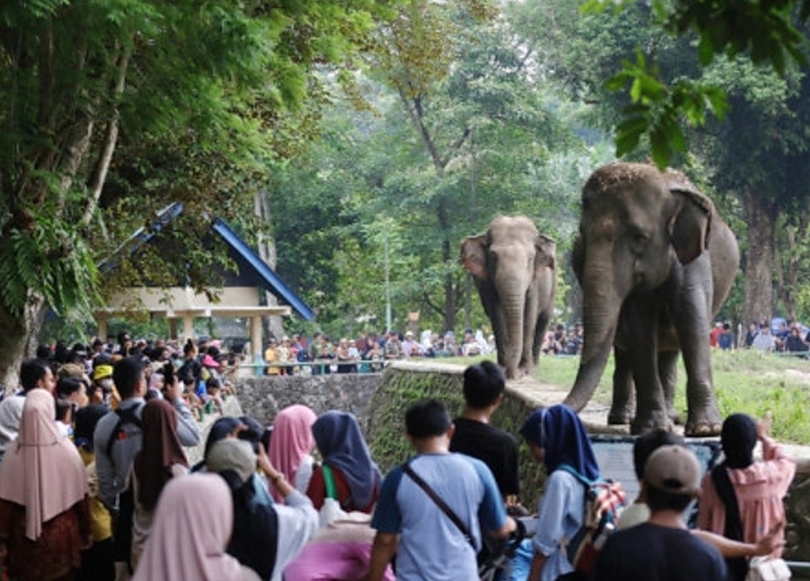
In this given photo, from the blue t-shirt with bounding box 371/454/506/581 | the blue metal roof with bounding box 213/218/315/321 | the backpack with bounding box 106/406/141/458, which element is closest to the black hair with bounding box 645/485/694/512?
the blue t-shirt with bounding box 371/454/506/581

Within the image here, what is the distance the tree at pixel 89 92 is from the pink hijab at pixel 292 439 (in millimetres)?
5384

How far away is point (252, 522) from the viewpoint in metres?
7.63

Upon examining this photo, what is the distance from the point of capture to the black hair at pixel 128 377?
10.5 metres

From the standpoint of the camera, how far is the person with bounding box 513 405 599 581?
25.6ft

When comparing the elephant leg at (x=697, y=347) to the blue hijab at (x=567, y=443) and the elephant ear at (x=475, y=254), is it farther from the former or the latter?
the elephant ear at (x=475, y=254)

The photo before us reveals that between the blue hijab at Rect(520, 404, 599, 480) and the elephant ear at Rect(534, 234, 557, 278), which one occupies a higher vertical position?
the elephant ear at Rect(534, 234, 557, 278)

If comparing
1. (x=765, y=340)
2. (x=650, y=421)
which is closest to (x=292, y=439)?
(x=650, y=421)

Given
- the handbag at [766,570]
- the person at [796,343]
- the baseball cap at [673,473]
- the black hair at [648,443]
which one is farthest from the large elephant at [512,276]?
the baseball cap at [673,473]

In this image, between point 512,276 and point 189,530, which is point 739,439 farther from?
point 512,276

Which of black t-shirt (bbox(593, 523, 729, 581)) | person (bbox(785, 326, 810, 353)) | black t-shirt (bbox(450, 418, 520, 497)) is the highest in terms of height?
black t-shirt (bbox(450, 418, 520, 497))

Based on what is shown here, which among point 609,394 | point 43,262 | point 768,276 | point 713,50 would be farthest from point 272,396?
point 713,50

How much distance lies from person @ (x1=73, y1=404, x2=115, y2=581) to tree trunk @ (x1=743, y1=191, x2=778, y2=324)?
3301cm

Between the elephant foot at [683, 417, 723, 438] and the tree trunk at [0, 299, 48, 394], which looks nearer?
the elephant foot at [683, 417, 723, 438]

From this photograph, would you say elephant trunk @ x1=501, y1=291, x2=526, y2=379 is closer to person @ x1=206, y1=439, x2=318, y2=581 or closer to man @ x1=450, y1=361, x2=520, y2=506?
man @ x1=450, y1=361, x2=520, y2=506
